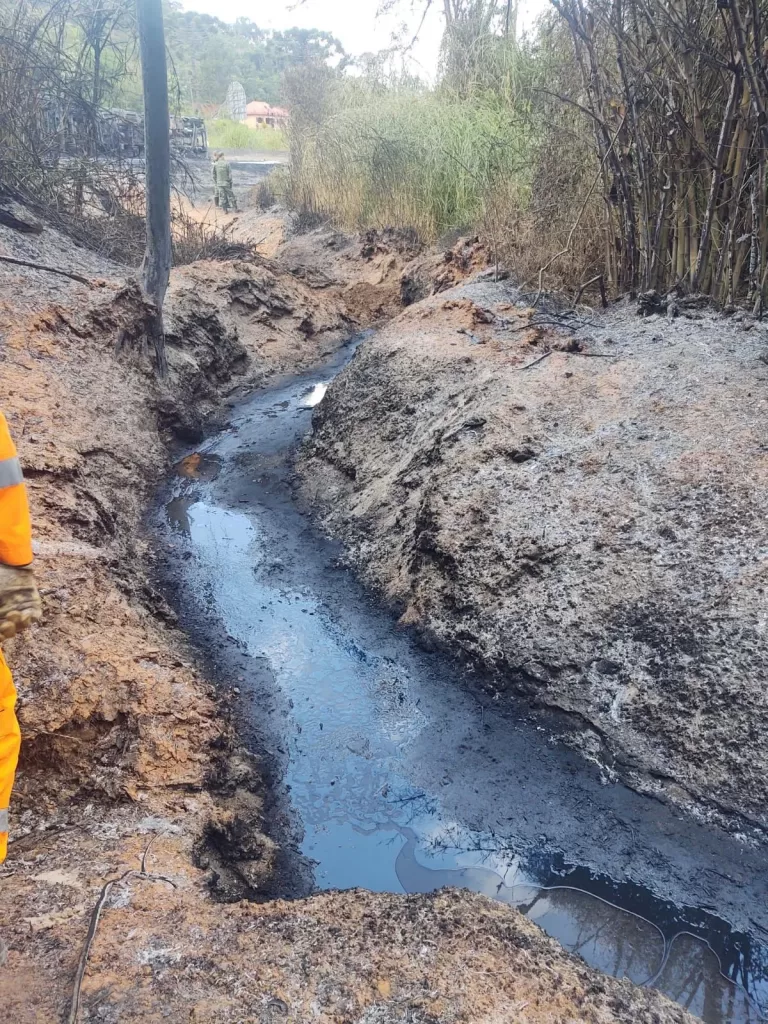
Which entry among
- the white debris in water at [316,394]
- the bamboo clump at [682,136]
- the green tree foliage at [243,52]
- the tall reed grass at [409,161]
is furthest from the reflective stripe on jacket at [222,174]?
the green tree foliage at [243,52]

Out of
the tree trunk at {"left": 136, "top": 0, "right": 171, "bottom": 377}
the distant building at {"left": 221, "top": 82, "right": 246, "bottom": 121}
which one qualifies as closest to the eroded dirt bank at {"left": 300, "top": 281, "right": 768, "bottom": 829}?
the tree trunk at {"left": 136, "top": 0, "right": 171, "bottom": 377}

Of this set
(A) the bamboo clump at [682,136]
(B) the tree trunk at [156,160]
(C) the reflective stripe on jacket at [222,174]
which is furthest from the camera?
(C) the reflective stripe on jacket at [222,174]

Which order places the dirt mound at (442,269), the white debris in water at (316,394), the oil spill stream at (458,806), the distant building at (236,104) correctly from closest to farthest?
the oil spill stream at (458,806), the white debris in water at (316,394), the dirt mound at (442,269), the distant building at (236,104)

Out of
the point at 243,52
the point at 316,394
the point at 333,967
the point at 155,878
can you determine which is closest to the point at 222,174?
the point at 316,394

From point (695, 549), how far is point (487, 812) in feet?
5.15

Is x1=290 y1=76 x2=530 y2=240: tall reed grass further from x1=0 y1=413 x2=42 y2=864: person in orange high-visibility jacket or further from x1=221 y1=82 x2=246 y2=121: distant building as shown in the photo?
x1=221 y1=82 x2=246 y2=121: distant building

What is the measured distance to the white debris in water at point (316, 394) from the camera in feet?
25.8

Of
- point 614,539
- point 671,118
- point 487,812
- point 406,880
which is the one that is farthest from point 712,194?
point 406,880

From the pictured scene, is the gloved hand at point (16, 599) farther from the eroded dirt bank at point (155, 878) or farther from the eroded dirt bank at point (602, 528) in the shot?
the eroded dirt bank at point (602, 528)

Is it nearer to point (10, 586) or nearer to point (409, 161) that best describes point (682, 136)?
point (10, 586)

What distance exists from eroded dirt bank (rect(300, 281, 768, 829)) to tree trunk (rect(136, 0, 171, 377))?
255cm

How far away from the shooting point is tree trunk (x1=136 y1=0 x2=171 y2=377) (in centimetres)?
598

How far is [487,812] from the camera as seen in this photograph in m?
3.07

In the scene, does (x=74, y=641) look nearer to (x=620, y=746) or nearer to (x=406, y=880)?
(x=406, y=880)
